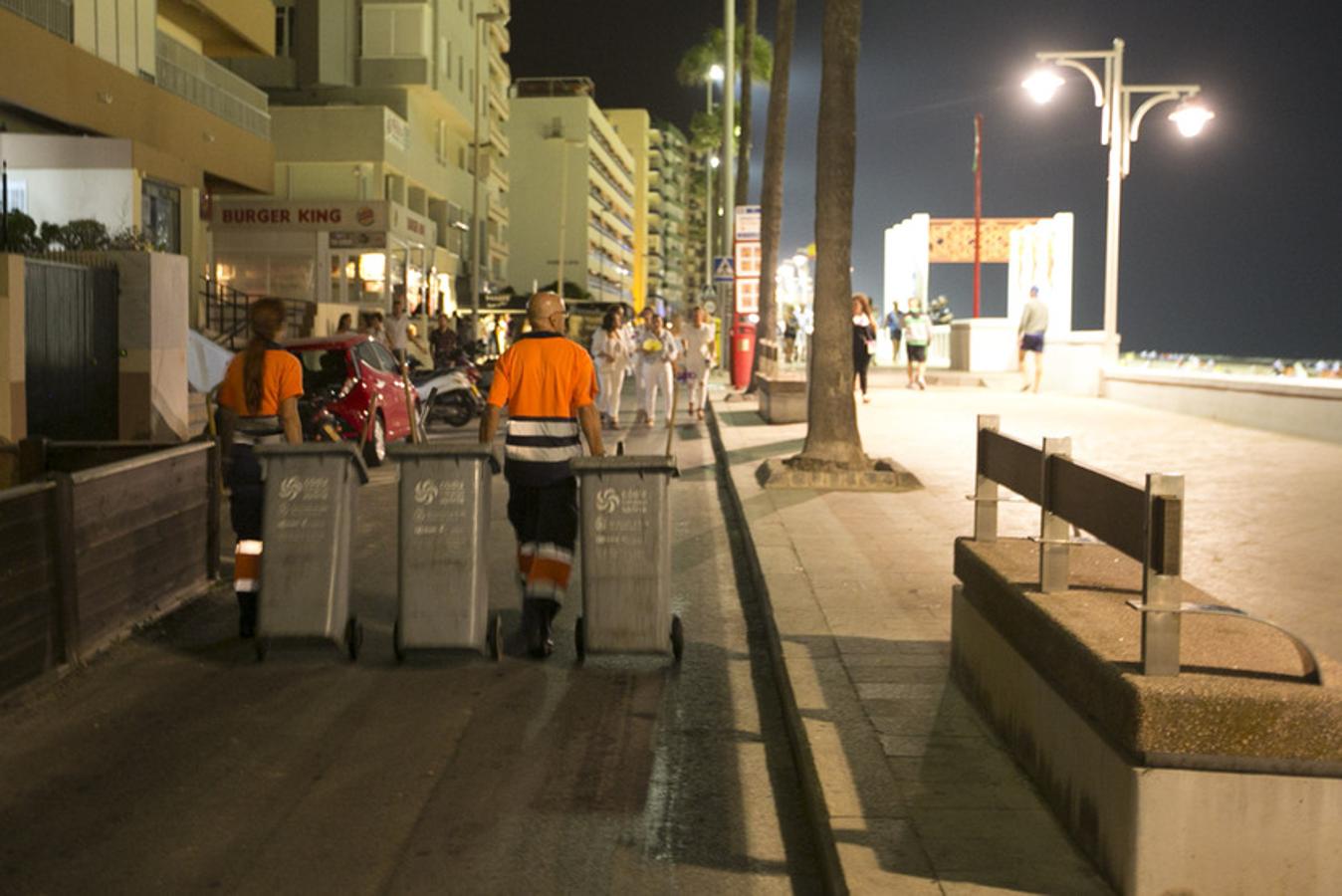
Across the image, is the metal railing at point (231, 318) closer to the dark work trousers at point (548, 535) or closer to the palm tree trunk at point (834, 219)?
the palm tree trunk at point (834, 219)

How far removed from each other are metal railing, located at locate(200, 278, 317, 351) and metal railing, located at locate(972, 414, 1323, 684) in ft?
93.2

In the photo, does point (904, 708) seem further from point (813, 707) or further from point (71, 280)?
point (71, 280)

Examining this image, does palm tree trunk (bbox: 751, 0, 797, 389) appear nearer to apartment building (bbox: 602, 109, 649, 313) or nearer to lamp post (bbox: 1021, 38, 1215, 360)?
lamp post (bbox: 1021, 38, 1215, 360)

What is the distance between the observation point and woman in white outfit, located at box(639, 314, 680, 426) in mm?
22828

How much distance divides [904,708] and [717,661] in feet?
6.43

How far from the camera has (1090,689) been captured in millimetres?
4633

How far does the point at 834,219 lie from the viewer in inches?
627

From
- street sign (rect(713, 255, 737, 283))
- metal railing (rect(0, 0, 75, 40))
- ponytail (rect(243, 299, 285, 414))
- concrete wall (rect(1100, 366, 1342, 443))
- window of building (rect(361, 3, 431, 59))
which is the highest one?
window of building (rect(361, 3, 431, 59))

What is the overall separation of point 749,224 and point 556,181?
268 feet

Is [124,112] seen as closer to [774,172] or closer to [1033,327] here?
[774,172]

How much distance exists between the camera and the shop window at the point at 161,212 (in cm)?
3152

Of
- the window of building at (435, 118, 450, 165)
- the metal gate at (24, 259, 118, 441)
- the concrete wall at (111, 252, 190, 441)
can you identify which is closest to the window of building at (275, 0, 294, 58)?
the window of building at (435, 118, 450, 165)

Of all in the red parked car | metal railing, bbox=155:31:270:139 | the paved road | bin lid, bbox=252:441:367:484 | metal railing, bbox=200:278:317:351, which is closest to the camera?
the paved road

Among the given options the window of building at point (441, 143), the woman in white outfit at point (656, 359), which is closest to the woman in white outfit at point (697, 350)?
the woman in white outfit at point (656, 359)
